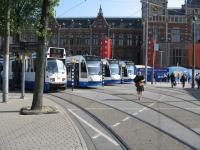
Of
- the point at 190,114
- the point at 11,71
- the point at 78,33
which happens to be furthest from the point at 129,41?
the point at 190,114

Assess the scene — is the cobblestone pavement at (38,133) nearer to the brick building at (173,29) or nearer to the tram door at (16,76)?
the tram door at (16,76)

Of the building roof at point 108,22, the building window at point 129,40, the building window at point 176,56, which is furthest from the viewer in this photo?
the building roof at point 108,22

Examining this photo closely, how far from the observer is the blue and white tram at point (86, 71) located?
3856 centimetres

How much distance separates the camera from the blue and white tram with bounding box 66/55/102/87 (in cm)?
3856

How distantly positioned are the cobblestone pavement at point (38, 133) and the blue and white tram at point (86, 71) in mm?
20641

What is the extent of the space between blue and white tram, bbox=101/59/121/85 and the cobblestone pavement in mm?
28076

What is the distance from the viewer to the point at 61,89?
35.3 metres

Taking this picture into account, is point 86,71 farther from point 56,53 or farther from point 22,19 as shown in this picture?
point 22,19

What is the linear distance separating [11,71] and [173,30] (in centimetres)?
7682

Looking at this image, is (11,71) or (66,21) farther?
(66,21)

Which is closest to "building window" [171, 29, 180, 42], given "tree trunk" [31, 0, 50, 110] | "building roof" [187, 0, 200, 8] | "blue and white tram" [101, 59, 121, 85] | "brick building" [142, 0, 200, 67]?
"brick building" [142, 0, 200, 67]

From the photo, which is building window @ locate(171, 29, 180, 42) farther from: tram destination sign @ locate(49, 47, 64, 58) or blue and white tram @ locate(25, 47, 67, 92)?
tram destination sign @ locate(49, 47, 64, 58)

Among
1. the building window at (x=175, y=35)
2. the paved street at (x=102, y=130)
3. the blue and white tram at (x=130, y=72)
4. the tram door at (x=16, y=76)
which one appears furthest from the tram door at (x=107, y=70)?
the building window at (x=175, y=35)

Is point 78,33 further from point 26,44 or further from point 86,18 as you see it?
point 26,44
